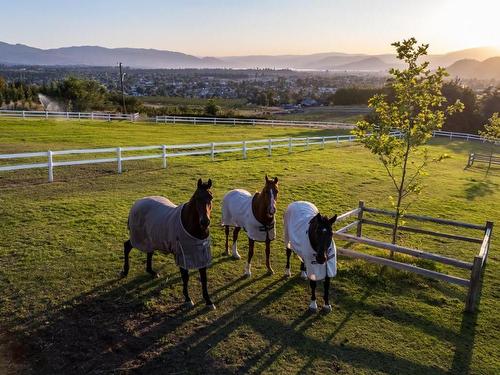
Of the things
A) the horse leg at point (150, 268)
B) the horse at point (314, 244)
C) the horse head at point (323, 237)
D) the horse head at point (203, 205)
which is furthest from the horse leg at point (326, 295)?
the horse leg at point (150, 268)

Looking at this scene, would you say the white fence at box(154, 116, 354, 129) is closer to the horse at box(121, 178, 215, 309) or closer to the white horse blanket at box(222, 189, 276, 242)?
the white horse blanket at box(222, 189, 276, 242)

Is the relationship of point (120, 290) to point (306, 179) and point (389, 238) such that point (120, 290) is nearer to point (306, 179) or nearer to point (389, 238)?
point (389, 238)

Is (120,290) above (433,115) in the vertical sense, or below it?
below

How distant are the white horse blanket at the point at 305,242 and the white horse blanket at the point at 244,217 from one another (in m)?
0.43

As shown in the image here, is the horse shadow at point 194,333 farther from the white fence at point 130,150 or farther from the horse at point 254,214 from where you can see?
the white fence at point 130,150

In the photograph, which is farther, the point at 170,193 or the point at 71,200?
the point at 170,193

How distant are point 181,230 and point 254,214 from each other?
1.95m

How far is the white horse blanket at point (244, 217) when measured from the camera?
820 cm

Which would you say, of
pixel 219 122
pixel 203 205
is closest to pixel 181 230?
pixel 203 205

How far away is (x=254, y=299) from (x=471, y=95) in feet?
212

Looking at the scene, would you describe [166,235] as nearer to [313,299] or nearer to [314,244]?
[314,244]

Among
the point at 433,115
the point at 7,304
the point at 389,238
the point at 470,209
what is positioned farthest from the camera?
the point at 470,209

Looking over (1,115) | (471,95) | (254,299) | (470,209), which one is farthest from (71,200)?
(471,95)

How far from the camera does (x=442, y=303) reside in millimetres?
7770
